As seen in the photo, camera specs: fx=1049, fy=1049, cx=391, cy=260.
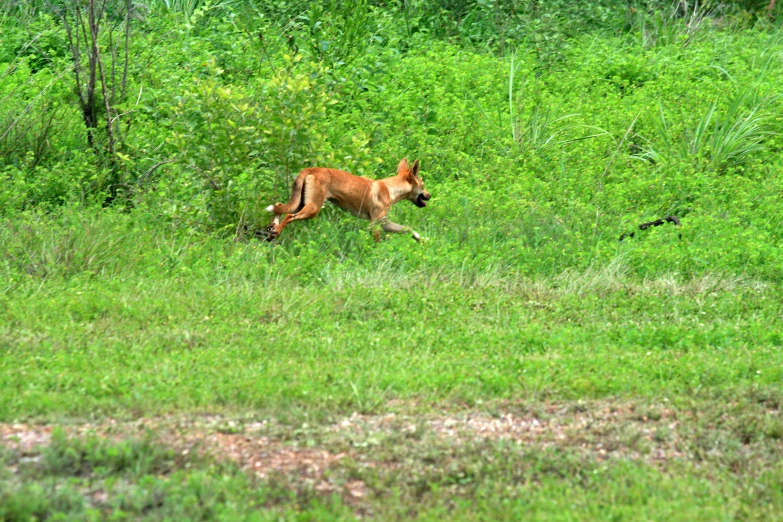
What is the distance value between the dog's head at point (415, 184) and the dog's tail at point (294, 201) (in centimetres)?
123

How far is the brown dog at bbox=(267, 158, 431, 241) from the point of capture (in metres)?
8.99

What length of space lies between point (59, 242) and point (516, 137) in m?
5.50

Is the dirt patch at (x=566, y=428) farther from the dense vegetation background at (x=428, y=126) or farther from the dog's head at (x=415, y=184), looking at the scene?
the dog's head at (x=415, y=184)

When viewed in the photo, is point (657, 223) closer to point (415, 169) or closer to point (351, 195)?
point (415, 169)

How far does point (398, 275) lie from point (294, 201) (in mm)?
1250

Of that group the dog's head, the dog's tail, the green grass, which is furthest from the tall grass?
the dog's tail

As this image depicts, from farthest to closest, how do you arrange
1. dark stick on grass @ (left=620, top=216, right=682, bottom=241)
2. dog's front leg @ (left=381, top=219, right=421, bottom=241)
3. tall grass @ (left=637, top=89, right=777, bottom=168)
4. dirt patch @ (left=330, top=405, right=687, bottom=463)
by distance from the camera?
tall grass @ (left=637, top=89, right=777, bottom=168), dark stick on grass @ (left=620, top=216, right=682, bottom=241), dog's front leg @ (left=381, top=219, right=421, bottom=241), dirt patch @ (left=330, top=405, right=687, bottom=463)

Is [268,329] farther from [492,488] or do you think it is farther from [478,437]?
[492,488]

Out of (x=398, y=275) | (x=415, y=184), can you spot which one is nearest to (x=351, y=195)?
(x=415, y=184)

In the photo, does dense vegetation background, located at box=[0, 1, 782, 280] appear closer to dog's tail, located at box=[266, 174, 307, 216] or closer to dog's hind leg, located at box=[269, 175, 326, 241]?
dog's hind leg, located at box=[269, 175, 326, 241]

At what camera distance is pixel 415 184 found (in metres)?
9.86


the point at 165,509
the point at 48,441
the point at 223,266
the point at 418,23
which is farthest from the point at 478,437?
the point at 418,23

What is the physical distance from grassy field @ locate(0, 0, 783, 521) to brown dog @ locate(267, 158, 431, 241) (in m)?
0.24

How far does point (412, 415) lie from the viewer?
5.73m
